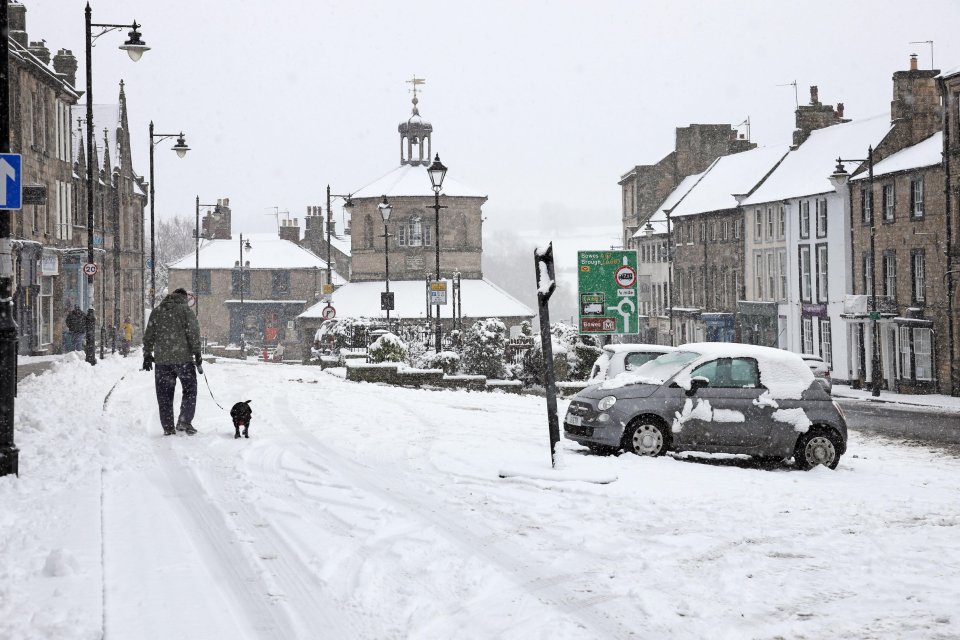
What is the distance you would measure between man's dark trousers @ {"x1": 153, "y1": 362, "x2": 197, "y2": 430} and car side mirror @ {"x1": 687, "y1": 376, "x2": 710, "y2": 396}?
6.47 m

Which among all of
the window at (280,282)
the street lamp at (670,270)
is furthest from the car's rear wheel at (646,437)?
the window at (280,282)

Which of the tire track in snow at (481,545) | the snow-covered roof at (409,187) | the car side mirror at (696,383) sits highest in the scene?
the snow-covered roof at (409,187)

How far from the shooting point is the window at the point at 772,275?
52.8 m

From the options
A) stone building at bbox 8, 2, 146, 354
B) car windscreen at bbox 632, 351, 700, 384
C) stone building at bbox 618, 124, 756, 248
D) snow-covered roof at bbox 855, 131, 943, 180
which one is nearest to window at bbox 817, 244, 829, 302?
snow-covered roof at bbox 855, 131, 943, 180

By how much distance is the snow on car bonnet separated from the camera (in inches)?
545

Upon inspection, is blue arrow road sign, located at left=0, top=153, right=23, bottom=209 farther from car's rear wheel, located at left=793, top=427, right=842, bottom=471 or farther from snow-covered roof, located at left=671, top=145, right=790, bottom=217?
snow-covered roof, located at left=671, top=145, right=790, bottom=217

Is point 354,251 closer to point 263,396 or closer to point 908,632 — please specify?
point 263,396

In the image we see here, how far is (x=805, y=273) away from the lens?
4959 cm

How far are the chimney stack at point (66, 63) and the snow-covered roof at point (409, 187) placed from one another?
22.9m

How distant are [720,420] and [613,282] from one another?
3.22 m

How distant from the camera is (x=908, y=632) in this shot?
245 inches

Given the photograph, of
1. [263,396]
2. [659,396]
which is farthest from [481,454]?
[263,396]

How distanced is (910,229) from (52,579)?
38.1 meters

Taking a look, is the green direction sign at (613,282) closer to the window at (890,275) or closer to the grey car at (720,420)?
the grey car at (720,420)
